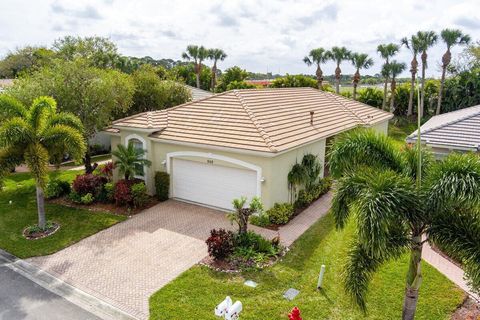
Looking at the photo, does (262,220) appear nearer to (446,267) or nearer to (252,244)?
(252,244)

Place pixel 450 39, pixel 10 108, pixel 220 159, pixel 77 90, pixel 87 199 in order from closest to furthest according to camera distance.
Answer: pixel 10 108 → pixel 220 159 → pixel 87 199 → pixel 77 90 → pixel 450 39

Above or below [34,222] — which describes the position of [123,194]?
above

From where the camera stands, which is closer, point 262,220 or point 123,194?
point 262,220

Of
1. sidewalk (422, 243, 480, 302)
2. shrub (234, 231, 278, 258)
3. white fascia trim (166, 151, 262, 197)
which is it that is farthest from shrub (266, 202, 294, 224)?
sidewalk (422, 243, 480, 302)

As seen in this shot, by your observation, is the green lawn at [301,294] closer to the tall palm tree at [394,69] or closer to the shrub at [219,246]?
the shrub at [219,246]

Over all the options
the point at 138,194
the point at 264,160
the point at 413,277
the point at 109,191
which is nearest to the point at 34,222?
the point at 109,191

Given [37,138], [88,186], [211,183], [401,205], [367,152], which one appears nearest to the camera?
[401,205]

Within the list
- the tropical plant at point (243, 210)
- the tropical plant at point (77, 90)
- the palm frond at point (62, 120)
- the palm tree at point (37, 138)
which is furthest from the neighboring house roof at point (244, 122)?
the palm tree at point (37, 138)
